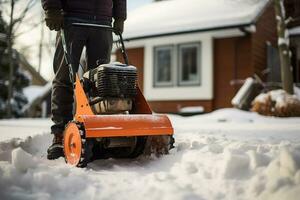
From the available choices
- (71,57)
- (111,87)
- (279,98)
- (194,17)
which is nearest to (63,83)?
(71,57)

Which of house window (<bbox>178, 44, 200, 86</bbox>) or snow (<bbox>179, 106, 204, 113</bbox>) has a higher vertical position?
house window (<bbox>178, 44, 200, 86</bbox>)

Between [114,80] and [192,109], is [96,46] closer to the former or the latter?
[114,80]

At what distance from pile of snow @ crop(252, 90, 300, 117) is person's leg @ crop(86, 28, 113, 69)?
633cm

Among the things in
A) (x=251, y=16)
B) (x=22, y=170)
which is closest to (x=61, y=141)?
(x=22, y=170)

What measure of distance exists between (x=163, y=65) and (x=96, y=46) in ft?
29.8

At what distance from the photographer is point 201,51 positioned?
39.8 feet

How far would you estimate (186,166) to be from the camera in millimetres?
2840

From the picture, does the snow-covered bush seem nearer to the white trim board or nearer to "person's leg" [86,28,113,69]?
the white trim board

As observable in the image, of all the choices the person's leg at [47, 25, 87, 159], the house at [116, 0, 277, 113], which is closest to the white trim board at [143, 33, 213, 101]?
the house at [116, 0, 277, 113]

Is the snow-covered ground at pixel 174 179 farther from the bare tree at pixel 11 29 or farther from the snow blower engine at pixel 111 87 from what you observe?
the bare tree at pixel 11 29

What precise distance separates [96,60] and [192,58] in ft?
28.2

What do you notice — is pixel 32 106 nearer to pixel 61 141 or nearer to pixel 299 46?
pixel 299 46

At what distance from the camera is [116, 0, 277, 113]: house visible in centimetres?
1158

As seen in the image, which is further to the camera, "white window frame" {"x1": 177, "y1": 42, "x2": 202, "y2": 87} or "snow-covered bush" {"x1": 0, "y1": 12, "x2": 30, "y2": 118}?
"snow-covered bush" {"x1": 0, "y1": 12, "x2": 30, "y2": 118}
